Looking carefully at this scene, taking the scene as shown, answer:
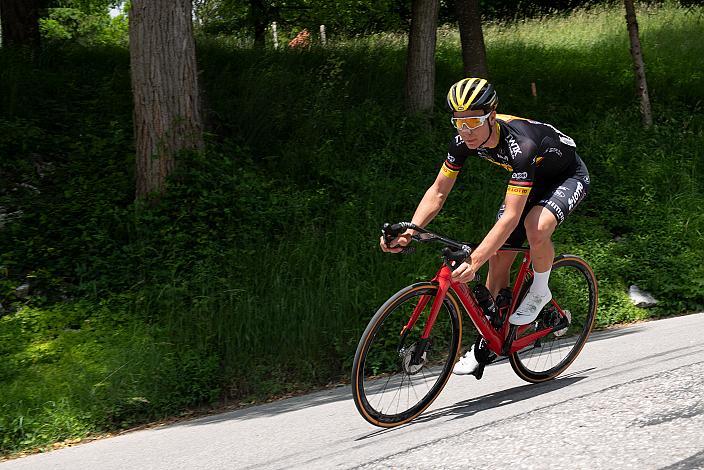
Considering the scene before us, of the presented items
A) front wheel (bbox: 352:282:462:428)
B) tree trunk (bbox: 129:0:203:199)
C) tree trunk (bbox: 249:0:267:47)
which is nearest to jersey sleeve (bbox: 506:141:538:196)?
front wheel (bbox: 352:282:462:428)

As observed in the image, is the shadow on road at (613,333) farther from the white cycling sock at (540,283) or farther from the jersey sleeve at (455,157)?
the jersey sleeve at (455,157)

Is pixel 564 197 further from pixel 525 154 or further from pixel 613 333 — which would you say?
pixel 613 333

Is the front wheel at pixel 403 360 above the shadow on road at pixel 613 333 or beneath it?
above

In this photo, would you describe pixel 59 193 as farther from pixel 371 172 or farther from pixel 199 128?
pixel 371 172

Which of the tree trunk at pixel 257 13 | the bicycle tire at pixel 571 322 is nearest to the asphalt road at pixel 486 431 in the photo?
the bicycle tire at pixel 571 322

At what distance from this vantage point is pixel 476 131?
5262 mm

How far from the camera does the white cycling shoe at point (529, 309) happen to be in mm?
5785

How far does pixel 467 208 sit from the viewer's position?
32.9ft

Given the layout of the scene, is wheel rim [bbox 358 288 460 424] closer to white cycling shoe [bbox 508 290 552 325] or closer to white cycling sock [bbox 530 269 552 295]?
white cycling shoe [bbox 508 290 552 325]

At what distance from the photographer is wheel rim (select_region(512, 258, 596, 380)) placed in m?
6.14

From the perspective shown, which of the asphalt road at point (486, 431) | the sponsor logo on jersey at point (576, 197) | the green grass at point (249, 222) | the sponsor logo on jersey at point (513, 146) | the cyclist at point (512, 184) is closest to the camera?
the asphalt road at point (486, 431)

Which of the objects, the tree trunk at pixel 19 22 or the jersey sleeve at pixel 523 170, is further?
the tree trunk at pixel 19 22

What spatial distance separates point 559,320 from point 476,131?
1.86m

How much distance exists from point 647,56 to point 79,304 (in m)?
14.9
